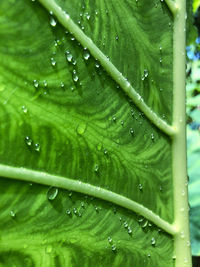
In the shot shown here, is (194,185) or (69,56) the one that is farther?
(194,185)

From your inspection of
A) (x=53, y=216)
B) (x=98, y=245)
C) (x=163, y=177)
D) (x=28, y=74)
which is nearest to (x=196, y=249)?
(x=163, y=177)

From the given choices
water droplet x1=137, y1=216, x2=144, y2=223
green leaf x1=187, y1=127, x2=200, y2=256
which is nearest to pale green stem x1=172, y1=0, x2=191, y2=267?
water droplet x1=137, y1=216, x2=144, y2=223

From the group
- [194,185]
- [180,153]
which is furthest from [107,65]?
[194,185]

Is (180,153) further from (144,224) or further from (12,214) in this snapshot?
(12,214)

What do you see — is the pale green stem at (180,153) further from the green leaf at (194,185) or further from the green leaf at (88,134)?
the green leaf at (194,185)

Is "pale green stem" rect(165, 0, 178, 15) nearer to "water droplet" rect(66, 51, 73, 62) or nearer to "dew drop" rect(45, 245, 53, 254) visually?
"water droplet" rect(66, 51, 73, 62)
